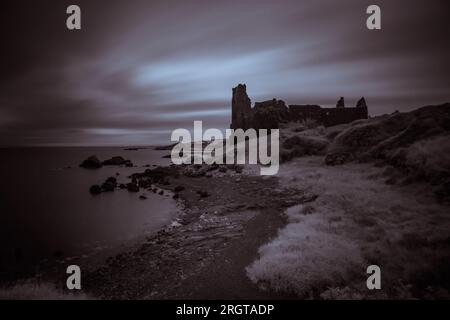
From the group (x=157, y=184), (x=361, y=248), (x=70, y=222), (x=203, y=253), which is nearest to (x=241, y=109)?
(x=157, y=184)

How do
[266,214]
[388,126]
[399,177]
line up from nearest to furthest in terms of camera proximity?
[266,214] < [399,177] < [388,126]

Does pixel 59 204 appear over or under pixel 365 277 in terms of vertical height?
under

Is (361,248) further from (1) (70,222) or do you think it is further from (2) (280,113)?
(2) (280,113)

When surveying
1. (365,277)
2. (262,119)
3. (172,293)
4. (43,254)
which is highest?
(262,119)

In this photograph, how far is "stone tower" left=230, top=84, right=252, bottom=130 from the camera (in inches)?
3091

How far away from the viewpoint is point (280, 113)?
63281 mm

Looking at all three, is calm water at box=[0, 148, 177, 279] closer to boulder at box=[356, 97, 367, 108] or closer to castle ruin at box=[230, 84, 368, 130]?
castle ruin at box=[230, 84, 368, 130]

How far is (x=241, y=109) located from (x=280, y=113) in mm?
19302

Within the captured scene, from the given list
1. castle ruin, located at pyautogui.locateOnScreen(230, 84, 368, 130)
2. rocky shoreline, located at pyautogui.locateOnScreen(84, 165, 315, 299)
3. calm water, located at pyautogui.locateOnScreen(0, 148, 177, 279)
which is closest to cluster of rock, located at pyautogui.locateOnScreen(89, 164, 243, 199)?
calm water, located at pyautogui.locateOnScreen(0, 148, 177, 279)

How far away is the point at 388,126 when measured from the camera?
31359 mm

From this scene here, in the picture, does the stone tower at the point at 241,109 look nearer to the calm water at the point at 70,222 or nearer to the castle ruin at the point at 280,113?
the castle ruin at the point at 280,113
